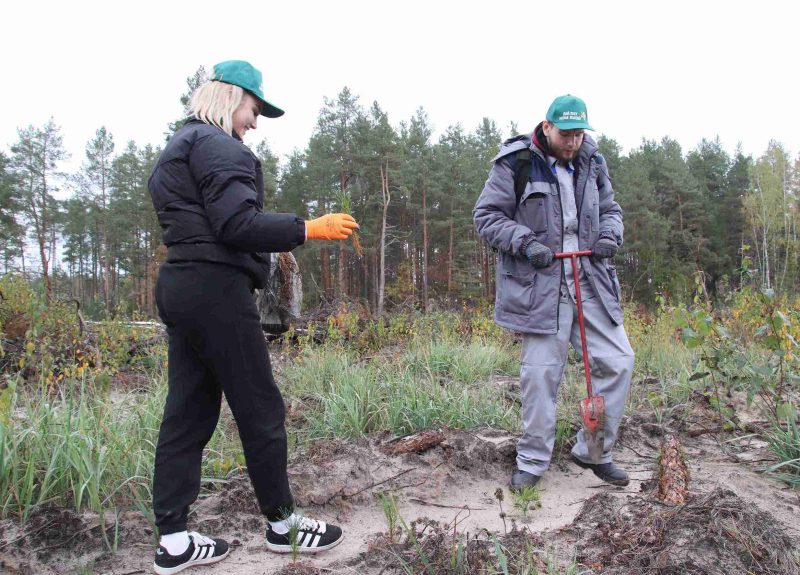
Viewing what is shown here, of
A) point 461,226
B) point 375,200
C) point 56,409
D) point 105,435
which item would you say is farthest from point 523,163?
point 461,226

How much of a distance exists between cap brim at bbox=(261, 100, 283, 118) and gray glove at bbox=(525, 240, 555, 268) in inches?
56.4

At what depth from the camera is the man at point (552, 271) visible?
306cm

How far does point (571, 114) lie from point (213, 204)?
6.49 feet

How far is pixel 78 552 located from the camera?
2.26m

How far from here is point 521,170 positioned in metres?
3.23

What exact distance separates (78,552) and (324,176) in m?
26.3

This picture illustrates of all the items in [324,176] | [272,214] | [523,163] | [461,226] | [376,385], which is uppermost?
[324,176]

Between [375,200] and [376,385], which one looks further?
[375,200]

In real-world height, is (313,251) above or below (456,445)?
above

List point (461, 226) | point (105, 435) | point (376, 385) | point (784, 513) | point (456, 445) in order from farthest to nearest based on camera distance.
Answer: point (461, 226) < point (376, 385) < point (456, 445) < point (105, 435) < point (784, 513)

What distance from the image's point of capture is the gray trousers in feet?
10.1

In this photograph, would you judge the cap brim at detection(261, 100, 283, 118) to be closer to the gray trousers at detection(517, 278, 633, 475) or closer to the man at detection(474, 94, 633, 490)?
the man at detection(474, 94, 633, 490)

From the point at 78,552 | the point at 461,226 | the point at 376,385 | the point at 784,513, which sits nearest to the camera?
the point at 78,552

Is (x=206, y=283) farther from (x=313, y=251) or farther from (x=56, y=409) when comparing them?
(x=313, y=251)
